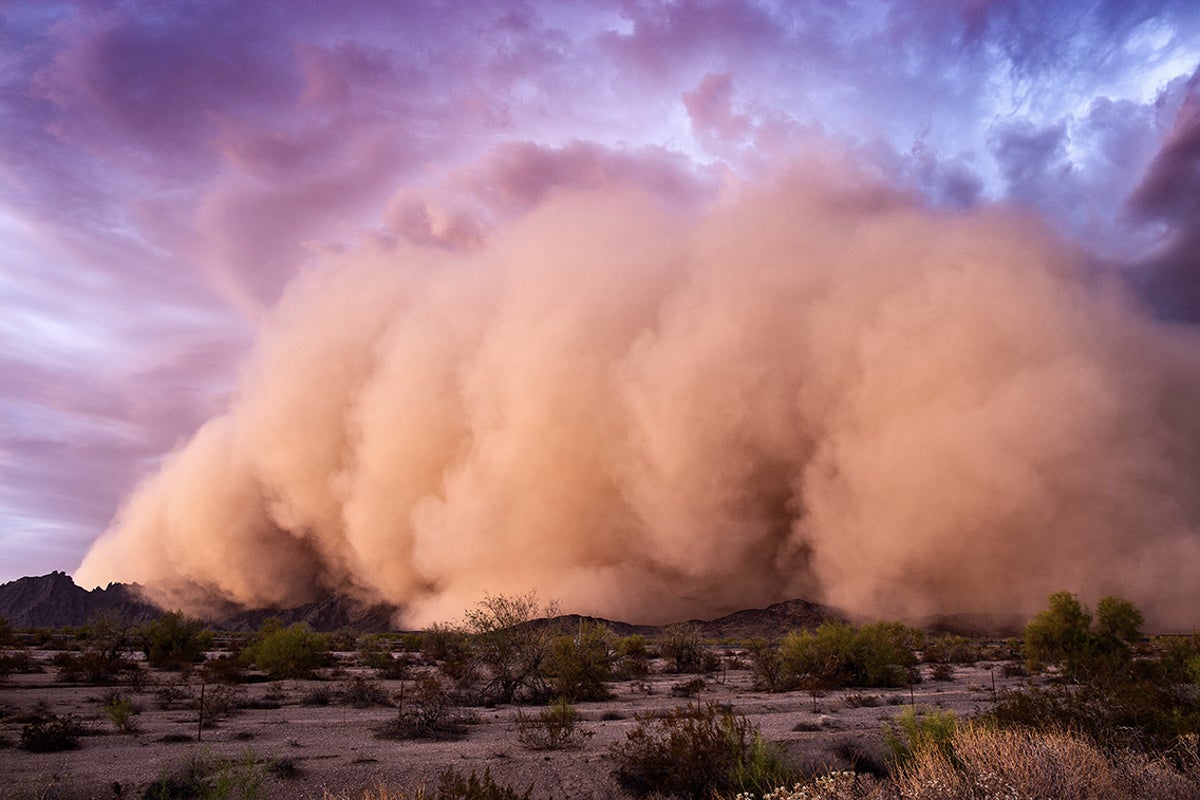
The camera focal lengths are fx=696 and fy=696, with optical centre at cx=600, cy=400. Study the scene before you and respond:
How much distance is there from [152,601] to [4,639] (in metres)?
92.6

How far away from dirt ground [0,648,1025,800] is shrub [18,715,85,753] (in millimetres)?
267

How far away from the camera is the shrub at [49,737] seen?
45.8 ft

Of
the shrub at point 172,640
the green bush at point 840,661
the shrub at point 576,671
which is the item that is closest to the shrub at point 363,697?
the shrub at point 576,671

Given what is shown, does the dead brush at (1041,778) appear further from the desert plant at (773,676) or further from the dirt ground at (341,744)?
the desert plant at (773,676)

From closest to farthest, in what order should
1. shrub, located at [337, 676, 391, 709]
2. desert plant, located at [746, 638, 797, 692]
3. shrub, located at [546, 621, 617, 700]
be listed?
shrub, located at [337, 676, 391, 709], shrub, located at [546, 621, 617, 700], desert plant, located at [746, 638, 797, 692]

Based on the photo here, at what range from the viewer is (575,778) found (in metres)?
12.0

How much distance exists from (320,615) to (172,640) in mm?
96116

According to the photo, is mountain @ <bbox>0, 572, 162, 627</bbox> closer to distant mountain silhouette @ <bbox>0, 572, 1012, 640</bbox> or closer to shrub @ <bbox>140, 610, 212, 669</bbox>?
distant mountain silhouette @ <bbox>0, 572, 1012, 640</bbox>

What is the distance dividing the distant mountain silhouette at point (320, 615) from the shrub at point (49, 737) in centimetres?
7041

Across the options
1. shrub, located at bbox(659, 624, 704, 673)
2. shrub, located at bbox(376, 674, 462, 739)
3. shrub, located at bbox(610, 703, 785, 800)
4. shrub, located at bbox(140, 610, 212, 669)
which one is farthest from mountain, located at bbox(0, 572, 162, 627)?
shrub, located at bbox(610, 703, 785, 800)

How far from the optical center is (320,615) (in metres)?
126

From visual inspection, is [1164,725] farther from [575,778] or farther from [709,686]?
[709,686]

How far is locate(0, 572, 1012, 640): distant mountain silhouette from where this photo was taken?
93888 millimetres

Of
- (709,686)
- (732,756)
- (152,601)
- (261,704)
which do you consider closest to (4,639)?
(261,704)
